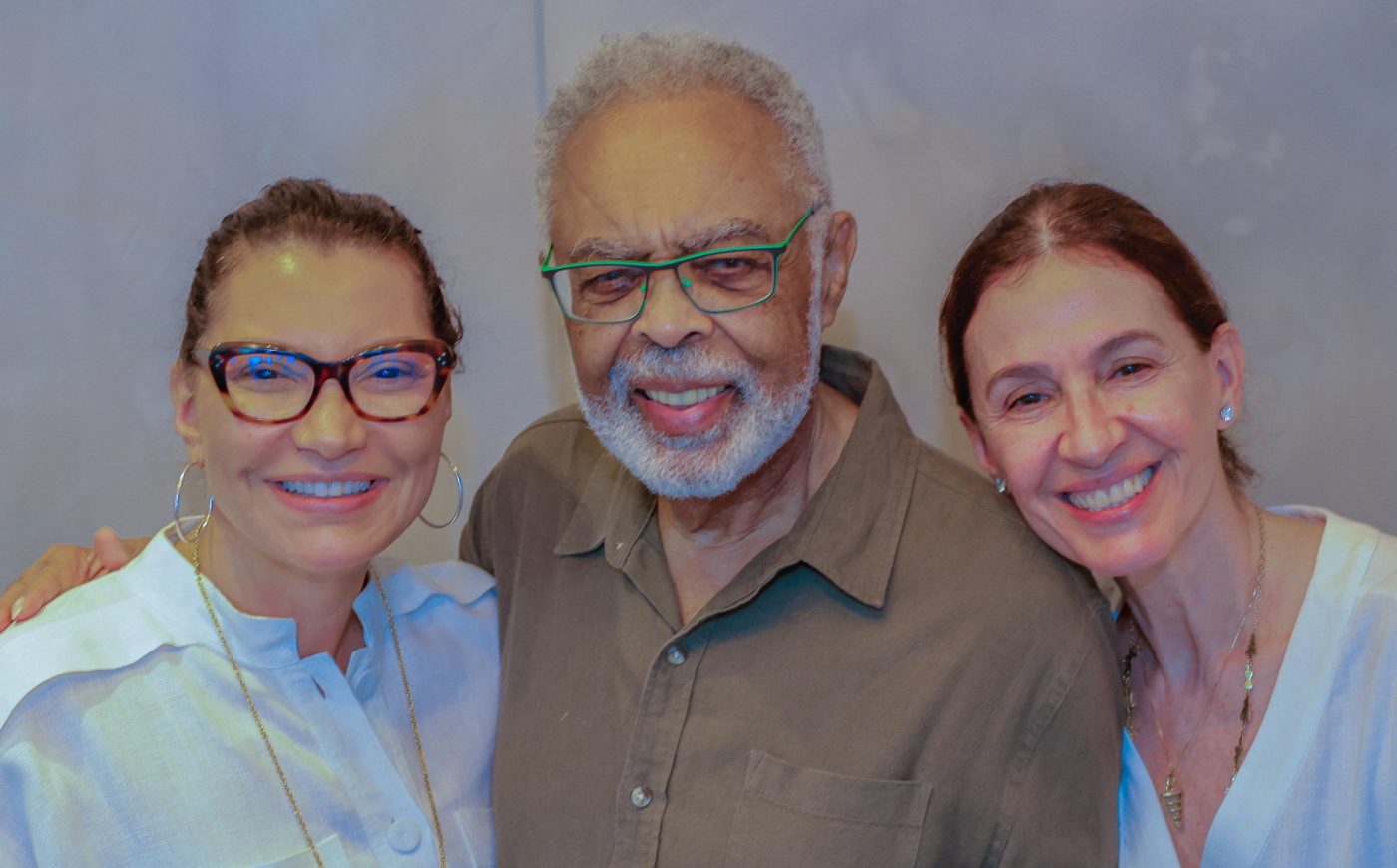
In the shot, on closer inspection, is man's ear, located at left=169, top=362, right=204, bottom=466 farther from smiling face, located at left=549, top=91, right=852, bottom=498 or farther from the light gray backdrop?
the light gray backdrop

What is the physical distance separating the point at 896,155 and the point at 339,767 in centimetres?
178

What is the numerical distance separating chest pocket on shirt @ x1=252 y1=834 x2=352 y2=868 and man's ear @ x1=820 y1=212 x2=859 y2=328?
1143 millimetres

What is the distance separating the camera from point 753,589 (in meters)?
1.99

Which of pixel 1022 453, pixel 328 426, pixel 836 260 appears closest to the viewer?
pixel 328 426

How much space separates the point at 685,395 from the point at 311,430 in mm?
577

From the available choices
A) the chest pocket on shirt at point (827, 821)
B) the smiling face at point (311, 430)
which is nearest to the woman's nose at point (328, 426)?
the smiling face at point (311, 430)

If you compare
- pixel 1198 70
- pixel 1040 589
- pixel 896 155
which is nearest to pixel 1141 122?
pixel 1198 70

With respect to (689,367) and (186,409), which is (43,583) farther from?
(689,367)

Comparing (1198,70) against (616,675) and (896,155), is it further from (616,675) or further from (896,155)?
(616,675)

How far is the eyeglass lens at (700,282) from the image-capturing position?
1991 millimetres

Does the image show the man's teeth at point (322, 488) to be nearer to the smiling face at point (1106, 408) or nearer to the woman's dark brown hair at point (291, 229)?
the woman's dark brown hair at point (291, 229)

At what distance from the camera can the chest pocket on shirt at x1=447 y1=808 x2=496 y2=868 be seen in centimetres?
210

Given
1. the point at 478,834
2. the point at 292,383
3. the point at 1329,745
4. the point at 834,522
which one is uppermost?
the point at 292,383

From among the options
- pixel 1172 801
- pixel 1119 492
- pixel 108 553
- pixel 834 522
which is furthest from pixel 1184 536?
pixel 108 553
